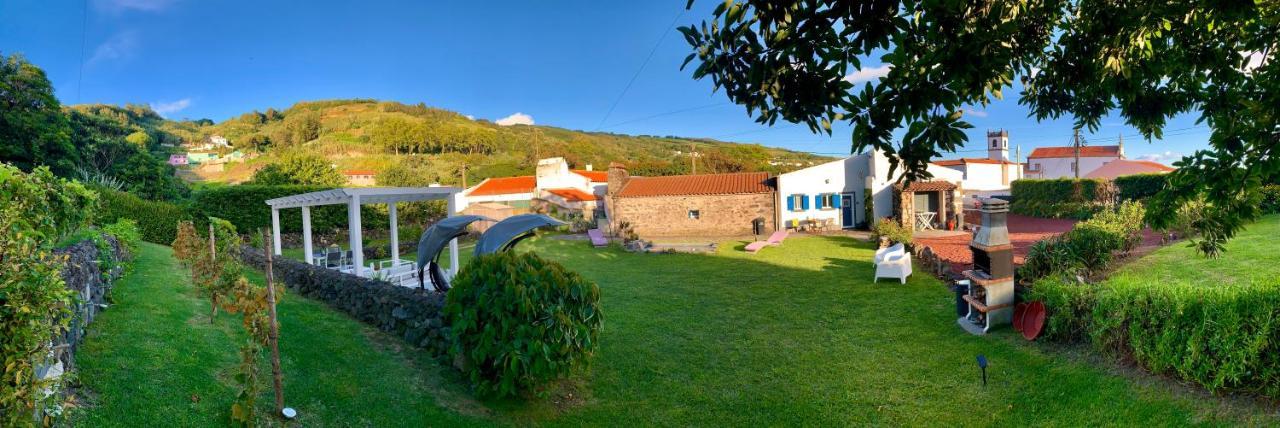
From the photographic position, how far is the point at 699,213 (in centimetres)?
2647

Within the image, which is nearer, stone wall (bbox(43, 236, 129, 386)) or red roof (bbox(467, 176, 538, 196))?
stone wall (bbox(43, 236, 129, 386))

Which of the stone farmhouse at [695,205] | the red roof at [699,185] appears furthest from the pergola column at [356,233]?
the red roof at [699,185]

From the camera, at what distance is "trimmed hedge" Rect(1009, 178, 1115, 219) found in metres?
24.1

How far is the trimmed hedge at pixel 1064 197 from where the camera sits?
2409 cm

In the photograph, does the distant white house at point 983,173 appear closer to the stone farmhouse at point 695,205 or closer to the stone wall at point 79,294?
the stone farmhouse at point 695,205

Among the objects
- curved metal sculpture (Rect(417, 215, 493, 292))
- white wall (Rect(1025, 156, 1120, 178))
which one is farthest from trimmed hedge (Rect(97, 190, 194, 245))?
white wall (Rect(1025, 156, 1120, 178))

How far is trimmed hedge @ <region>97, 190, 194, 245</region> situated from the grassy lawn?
1208 cm

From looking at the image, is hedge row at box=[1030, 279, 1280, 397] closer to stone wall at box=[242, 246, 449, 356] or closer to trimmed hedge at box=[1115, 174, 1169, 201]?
stone wall at box=[242, 246, 449, 356]

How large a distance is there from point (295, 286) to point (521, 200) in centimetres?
2669

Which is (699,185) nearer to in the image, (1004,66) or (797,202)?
(797,202)

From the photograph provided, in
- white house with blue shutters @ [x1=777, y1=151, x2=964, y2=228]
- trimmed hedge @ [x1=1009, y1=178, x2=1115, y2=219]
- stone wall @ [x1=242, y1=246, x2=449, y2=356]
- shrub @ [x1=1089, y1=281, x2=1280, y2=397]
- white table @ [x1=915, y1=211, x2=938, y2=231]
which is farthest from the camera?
white house with blue shutters @ [x1=777, y1=151, x2=964, y2=228]

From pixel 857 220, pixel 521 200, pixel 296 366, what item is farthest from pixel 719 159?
pixel 296 366

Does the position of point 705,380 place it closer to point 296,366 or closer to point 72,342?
point 296,366

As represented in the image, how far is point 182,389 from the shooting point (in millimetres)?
4316
